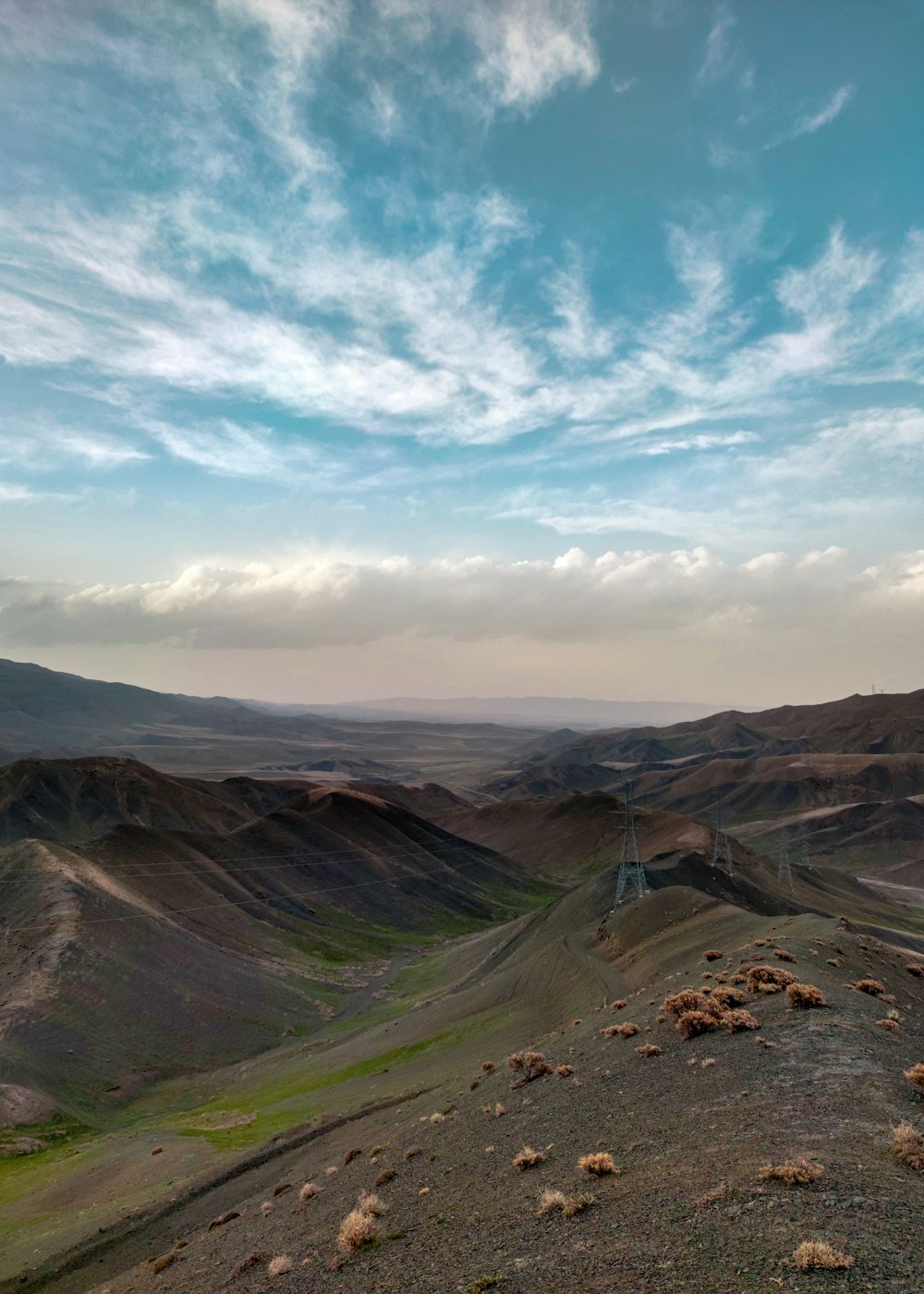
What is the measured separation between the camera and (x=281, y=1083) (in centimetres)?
4688

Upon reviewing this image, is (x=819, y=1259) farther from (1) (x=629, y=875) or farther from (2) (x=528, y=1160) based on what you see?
(1) (x=629, y=875)

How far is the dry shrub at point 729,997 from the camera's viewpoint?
2473 cm

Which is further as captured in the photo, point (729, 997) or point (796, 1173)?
point (729, 997)

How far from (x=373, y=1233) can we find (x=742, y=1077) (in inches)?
397

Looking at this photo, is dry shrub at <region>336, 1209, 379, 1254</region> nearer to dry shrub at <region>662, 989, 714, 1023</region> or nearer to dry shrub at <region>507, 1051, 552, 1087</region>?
dry shrub at <region>507, 1051, 552, 1087</region>

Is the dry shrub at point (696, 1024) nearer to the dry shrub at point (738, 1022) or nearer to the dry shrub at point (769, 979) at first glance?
the dry shrub at point (738, 1022)

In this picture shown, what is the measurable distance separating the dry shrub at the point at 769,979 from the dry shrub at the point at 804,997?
1638mm

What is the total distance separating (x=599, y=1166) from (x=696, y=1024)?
8705 millimetres

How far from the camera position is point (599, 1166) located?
51.7ft

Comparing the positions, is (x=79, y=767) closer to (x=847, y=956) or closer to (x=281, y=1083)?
(x=281, y=1083)

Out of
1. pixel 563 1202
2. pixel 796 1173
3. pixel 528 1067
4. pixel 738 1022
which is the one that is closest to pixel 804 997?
pixel 738 1022

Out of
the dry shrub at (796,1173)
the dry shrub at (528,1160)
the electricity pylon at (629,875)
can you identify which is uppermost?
the dry shrub at (796,1173)

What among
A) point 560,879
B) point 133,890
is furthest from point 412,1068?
point 560,879

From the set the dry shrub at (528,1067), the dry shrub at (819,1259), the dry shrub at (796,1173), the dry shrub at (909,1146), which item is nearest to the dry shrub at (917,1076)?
the dry shrub at (909,1146)
